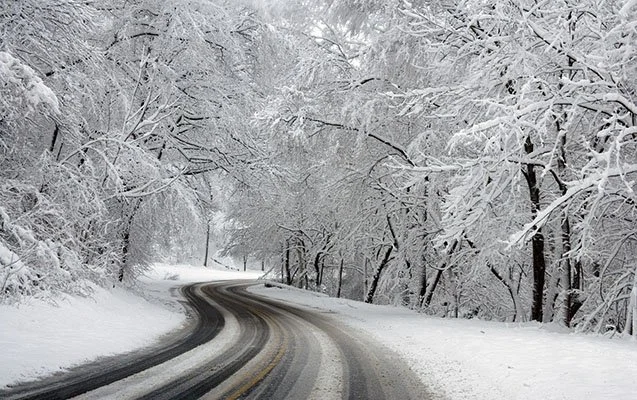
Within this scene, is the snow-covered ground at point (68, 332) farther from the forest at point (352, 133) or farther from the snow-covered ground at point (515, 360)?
the snow-covered ground at point (515, 360)

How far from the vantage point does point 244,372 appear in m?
7.12

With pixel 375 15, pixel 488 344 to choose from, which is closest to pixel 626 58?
pixel 488 344

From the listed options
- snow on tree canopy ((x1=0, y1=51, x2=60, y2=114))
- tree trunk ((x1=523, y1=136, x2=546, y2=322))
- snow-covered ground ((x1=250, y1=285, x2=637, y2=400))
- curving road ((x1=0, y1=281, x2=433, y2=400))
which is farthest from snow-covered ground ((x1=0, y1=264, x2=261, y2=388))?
tree trunk ((x1=523, y1=136, x2=546, y2=322))

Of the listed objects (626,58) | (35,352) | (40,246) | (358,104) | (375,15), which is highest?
(375,15)

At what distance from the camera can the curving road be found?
578 cm

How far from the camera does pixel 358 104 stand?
1351cm

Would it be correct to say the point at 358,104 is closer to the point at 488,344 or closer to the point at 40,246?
the point at 488,344

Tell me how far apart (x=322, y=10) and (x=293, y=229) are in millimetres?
19000

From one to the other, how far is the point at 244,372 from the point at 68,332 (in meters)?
3.77

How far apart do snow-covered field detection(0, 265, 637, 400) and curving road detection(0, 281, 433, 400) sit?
50 cm

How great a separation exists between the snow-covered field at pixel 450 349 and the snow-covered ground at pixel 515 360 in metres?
0.01

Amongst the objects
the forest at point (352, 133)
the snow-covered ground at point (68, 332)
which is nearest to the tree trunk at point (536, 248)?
the forest at point (352, 133)

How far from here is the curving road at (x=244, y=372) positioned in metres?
5.78

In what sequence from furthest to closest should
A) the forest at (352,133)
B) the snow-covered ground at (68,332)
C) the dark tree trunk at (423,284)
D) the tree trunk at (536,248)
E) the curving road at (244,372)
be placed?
the dark tree trunk at (423,284)
the tree trunk at (536,248)
the forest at (352,133)
the snow-covered ground at (68,332)
the curving road at (244,372)
